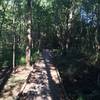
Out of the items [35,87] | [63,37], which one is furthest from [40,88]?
[63,37]

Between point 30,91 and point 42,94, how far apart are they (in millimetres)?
1098

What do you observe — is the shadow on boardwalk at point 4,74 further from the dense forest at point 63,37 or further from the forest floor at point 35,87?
the dense forest at point 63,37

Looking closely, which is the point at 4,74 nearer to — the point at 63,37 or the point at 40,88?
the point at 40,88

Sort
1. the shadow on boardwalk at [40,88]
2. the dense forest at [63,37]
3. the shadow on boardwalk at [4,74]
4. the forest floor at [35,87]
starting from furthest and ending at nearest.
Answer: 1. the dense forest at [63,37]
2. the shadow on boardwalk at [4,74]
3. the forest floor at [35,87]
4. the shadow on boardwalk at [40,88]

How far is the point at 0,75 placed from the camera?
32719mm

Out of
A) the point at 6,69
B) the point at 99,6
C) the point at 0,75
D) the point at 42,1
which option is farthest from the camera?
the point at 42,1

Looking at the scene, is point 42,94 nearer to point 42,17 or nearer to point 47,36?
point 42,17

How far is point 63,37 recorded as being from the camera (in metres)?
58.7

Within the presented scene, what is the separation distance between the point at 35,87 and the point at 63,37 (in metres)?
38.1

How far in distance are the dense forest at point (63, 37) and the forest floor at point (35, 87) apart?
1.50 m

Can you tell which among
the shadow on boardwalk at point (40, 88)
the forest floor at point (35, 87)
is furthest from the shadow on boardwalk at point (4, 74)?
the shadow on boardwalk at point (40, 88)

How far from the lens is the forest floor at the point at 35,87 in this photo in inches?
741

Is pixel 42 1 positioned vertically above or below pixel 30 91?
above

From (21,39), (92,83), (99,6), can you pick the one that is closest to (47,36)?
(21,39)
